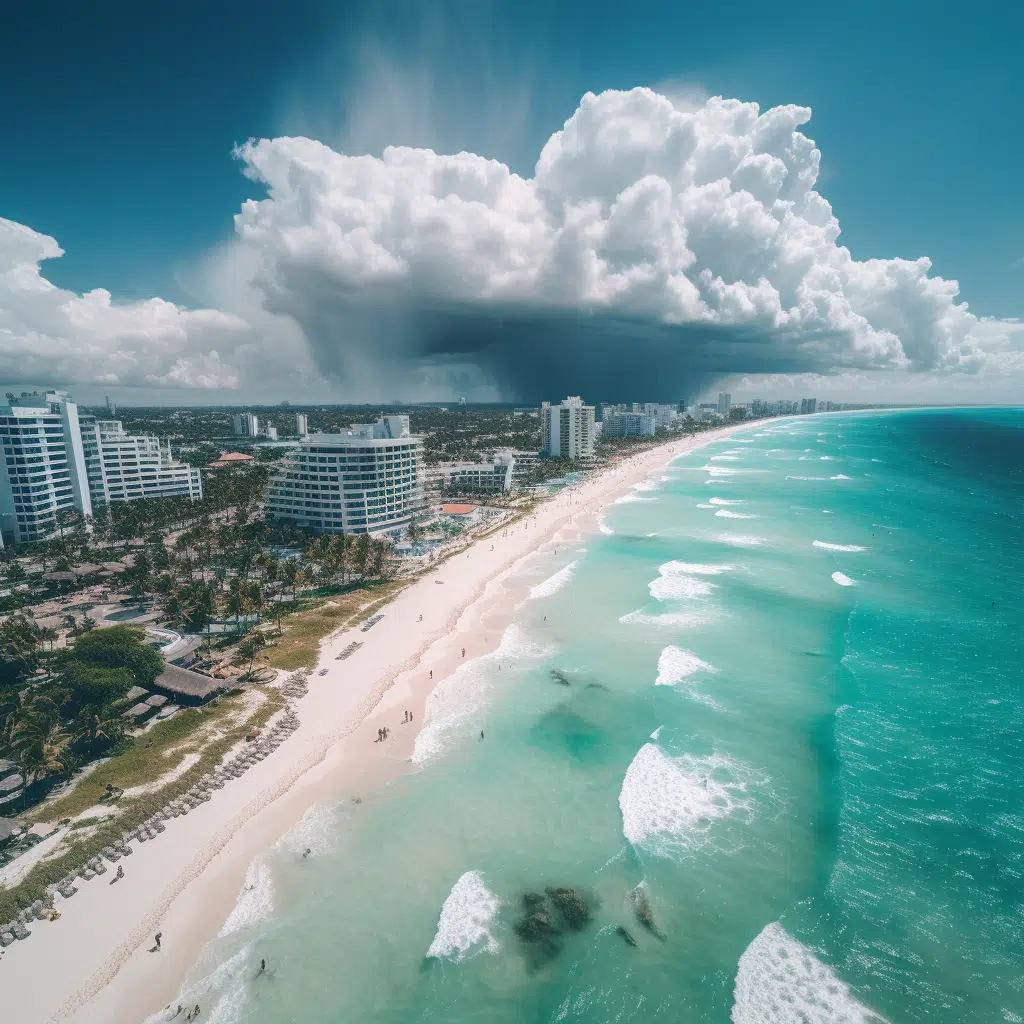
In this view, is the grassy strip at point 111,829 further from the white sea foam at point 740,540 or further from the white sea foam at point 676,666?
the white sea foam at point 740,540

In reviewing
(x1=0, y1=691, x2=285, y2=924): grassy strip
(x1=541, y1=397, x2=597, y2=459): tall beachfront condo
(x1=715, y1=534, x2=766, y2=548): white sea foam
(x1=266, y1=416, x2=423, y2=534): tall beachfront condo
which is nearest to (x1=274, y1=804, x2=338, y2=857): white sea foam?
(x1=0, y1=691, x2=285, y2=924): grassy strip

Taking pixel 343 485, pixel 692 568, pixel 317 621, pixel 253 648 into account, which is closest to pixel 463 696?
pixel 253 648

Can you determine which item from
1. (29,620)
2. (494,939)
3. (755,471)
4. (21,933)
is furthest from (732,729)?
(755,471)

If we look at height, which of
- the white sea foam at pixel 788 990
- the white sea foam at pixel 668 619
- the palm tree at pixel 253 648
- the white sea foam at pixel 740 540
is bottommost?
the white sea foam at pixel 788 990

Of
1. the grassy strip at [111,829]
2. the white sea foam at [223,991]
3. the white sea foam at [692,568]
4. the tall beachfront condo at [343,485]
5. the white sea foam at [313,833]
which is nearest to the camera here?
the white sea foam at [223,991]

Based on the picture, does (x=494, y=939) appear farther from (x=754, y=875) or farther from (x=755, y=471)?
(x=755, y=471)

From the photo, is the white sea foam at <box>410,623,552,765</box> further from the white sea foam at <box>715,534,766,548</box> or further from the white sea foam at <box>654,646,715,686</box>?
the white sea foam at <box>715,534,766,548</box>

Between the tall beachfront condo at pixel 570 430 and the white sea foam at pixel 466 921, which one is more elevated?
the tall beachfront condo at pixel 570 430

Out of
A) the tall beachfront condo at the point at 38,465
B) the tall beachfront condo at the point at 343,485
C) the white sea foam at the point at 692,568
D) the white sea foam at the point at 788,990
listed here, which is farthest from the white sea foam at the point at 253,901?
the tall beachfront condo at the point at 38,465
